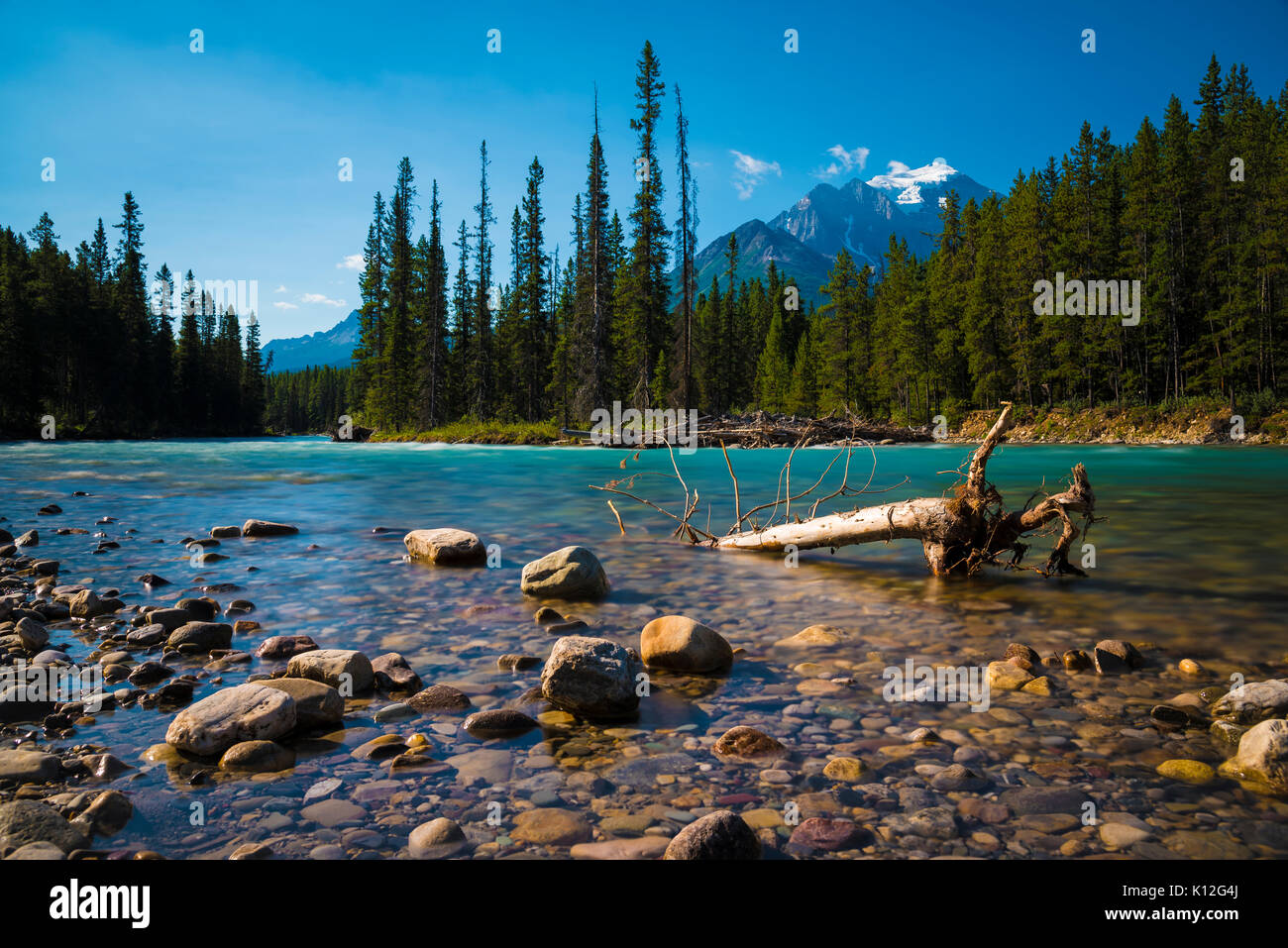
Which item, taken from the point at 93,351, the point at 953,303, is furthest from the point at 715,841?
the point at 93,351

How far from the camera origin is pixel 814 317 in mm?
76312

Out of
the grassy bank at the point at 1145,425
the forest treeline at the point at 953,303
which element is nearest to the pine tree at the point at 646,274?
the forest treeline at the point at 953,303

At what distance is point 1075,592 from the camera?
6746 mm

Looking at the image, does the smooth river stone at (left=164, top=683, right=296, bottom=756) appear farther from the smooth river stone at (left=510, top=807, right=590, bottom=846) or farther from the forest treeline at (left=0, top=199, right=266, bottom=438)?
the forest treeline at (left=0, top=199, right=266, bottom=438)

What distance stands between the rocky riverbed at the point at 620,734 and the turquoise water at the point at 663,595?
4 centimetres

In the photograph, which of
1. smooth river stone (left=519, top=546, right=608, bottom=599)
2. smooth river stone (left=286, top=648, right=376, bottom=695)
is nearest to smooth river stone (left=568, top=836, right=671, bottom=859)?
smooth river stone (left=286, top=648, right=376, bottom=695)

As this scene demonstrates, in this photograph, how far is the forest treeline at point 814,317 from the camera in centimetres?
4022

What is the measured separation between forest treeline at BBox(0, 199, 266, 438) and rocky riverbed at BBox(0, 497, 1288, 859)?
63764mm

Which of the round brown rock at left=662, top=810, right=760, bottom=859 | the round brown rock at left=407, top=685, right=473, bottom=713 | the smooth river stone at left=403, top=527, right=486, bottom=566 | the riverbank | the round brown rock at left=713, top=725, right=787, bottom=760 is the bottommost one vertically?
the round brown rock at left=713, top=725, right=787, bottom=760

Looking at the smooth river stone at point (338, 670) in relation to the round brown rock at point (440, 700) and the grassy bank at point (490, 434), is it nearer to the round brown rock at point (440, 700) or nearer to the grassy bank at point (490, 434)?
the round brown rock at point (440, 700)

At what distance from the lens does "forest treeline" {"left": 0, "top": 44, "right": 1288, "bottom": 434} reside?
40219mm

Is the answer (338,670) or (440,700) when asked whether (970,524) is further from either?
(338,670)
